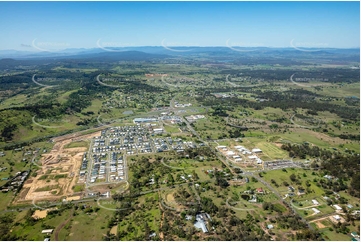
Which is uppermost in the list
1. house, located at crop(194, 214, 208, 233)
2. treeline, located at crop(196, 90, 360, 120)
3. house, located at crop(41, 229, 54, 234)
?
treeline, located at crop(196, 90, 360, 120)

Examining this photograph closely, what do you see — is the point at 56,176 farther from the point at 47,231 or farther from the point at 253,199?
the point at 253,199

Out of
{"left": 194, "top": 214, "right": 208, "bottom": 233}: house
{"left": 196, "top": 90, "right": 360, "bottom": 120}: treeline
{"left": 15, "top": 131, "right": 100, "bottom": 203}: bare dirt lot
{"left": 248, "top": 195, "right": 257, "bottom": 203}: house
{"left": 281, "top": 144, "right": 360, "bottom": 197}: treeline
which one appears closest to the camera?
{"left": 194, "top": 214, "right": 208, "bottom": 233}: house

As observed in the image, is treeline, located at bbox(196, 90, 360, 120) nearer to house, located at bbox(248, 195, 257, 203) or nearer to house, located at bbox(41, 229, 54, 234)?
house, located at bbox(248, 195, 257, 203)

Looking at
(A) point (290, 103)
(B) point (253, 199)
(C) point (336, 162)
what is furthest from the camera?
(A) point (290, 103)

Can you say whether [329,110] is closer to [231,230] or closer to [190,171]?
[190,171]

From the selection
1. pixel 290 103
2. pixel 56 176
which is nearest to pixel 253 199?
pixel 56 176

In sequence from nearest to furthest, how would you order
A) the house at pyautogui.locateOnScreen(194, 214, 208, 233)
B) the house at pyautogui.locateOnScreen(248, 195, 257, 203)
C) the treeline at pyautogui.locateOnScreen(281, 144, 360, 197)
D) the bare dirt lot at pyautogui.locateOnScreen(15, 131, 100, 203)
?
the house at pyautogui.locateOnScreen(194, 214, 208, 233), the house at pyautogui.locateOnScreen(248, 195, 257, 203), the bare dirt lot at pyautogui.locateOnScreen(15, 131, 100, 203), the treeline at pyautogui.locateOnScreen(281, 144, 360, 197)

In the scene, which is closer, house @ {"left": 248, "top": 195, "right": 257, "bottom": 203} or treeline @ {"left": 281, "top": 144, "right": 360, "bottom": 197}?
→ house @ {"left": 248, "top": 195, "right": 257, "bottom": 203}

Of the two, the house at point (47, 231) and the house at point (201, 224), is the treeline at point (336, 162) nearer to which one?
the house at point (201, 224)

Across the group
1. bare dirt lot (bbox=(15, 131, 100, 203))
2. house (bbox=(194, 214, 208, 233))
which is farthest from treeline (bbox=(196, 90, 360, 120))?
house (bbox=(194, 214, 208, 233))
